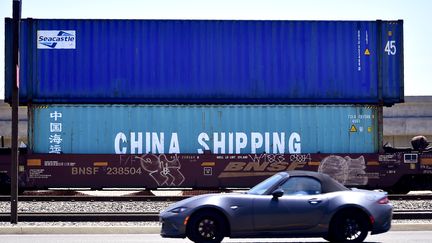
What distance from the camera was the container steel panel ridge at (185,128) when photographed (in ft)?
72.7

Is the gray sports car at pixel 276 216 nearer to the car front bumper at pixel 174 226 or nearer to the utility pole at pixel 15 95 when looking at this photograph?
the car front bumper at pixel 174 226

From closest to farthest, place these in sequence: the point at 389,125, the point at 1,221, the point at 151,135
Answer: the point at 1,221
the point at 151,135
the point at 389,125

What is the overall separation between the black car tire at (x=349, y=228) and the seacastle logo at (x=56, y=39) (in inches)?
534

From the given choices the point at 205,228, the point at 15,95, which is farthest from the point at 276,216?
the point at 15,95

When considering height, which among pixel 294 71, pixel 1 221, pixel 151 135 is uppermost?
pixel 294 71

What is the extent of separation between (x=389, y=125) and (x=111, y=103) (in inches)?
1106

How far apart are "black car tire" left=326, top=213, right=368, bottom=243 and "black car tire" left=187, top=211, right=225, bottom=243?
1546 mm

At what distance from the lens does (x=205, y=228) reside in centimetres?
1066

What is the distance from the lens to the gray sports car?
10.6 meters

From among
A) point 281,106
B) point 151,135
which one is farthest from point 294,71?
point 151,135

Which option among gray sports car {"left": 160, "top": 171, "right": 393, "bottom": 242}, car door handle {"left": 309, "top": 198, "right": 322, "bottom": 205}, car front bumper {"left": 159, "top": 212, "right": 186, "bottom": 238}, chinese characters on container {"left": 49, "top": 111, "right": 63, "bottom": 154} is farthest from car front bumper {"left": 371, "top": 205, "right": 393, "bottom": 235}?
chinese characters on container {"left": 49, "top": 111, "right": 63, "bottom": 154}

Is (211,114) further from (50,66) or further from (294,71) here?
(50,66)

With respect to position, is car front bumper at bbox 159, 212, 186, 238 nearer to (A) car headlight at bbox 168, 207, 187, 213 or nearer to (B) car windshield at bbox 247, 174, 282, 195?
(A) car headlight at bbox 168, 207, 187, 213

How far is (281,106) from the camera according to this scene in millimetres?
22453
